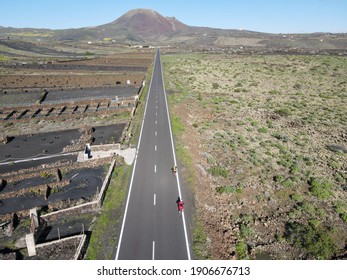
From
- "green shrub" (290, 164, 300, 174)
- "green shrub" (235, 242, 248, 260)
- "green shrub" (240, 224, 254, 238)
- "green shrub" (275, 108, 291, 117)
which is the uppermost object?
"green shrub" (275, 108, 291, 117)

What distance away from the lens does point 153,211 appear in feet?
77.6

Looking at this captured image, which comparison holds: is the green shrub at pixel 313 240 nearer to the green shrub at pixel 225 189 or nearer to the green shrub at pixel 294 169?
the green shrub at pixel 225 189

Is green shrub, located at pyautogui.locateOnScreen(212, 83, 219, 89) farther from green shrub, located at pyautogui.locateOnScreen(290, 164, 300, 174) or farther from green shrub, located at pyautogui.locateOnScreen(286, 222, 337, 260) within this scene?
green shrub, located at pyautogui.locateOnScreen(286, 222, 337, 260)

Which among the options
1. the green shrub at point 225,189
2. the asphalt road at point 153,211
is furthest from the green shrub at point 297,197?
the asphalt road at point 153,211

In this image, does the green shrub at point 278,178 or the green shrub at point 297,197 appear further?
the green shrub at point 278,178

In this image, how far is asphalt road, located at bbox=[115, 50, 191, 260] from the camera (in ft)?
63.6

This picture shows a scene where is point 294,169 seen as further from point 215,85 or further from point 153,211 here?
point 215,85

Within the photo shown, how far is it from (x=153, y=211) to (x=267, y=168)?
1561 centimetres

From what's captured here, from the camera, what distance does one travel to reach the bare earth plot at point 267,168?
830 inches

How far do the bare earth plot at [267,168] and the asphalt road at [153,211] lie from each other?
1904mm

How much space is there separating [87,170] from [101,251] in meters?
14.6

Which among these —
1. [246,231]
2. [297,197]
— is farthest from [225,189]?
[297,197]

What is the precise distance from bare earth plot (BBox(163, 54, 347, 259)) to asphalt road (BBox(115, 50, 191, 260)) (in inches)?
75.0

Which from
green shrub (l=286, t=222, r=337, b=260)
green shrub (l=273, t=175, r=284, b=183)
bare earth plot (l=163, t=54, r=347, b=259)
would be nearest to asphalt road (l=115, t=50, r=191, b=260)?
bare earth plot (l=163, t=54, r=347, b=259)
